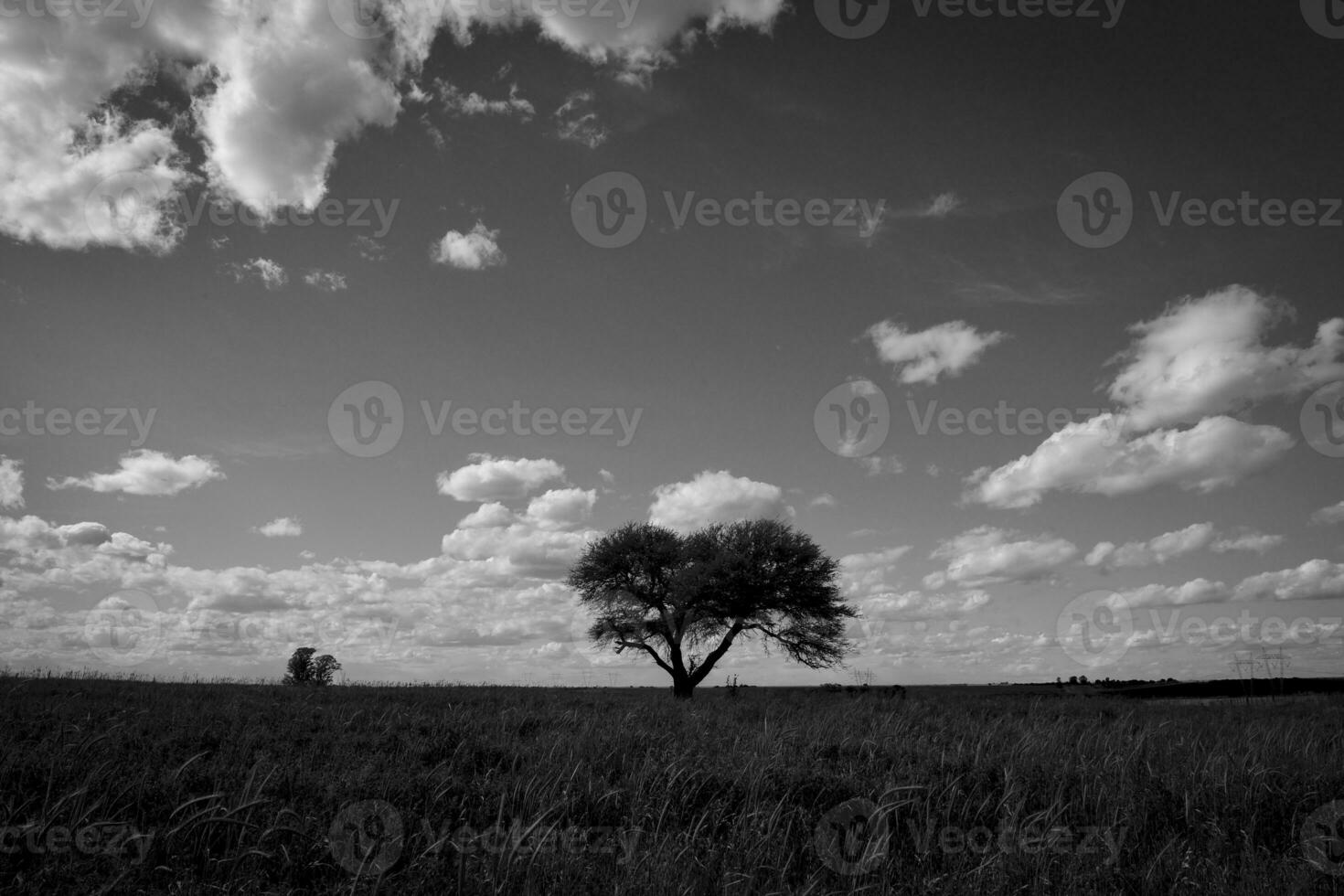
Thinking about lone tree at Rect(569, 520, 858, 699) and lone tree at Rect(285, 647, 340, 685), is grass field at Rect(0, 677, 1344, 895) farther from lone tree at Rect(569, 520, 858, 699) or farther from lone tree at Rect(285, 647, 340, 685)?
lone tree at Rect(285, 647, 340, 685)

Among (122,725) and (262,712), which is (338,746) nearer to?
(122,725)

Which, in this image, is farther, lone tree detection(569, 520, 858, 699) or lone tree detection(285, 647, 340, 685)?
lone tree detection(285, 647, 340, 685)

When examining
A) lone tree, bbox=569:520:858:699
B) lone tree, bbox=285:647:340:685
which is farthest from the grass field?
lone tree, bbox=285:647:340:685

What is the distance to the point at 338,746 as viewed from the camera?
880cm

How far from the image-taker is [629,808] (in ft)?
22.3

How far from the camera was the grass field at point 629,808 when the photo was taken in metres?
5.09

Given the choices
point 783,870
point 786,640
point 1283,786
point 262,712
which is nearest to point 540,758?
point 783,870

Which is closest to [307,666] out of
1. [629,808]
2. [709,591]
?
[709,591]

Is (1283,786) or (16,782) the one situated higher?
(16,782)

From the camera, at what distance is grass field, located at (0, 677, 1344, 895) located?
201 inches

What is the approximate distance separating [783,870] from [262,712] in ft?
33.3

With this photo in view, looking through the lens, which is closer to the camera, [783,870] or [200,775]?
[783,870]

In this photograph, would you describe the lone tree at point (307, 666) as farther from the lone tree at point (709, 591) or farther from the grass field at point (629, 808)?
the grass field at point (629, 808)

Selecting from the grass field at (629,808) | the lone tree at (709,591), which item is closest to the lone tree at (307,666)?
the lone tree at (709,591)
